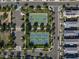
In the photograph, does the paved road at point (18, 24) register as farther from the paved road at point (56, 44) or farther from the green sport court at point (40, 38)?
the paved road at point (56, 44)

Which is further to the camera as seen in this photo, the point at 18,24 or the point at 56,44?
the point at 18,24

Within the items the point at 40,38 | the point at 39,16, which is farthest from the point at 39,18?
the point at 40,38

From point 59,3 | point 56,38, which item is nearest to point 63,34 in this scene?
point 56,38

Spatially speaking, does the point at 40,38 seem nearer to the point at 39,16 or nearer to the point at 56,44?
the point at 56,44

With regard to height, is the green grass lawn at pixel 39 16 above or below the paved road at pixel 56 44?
above

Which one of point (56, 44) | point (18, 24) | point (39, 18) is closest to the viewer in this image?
point (56, 44)

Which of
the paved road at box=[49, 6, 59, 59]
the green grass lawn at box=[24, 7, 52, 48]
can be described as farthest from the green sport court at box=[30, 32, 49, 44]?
the paved road at box=[49, 6, 59, 59]

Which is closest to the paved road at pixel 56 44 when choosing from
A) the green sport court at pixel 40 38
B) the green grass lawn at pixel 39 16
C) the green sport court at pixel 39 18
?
the green grass lawn at pixel 39 16

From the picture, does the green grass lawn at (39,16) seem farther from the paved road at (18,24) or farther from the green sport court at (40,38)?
the paved road at (18,24)

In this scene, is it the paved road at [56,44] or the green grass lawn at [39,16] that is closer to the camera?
the paved road at [56,44]
